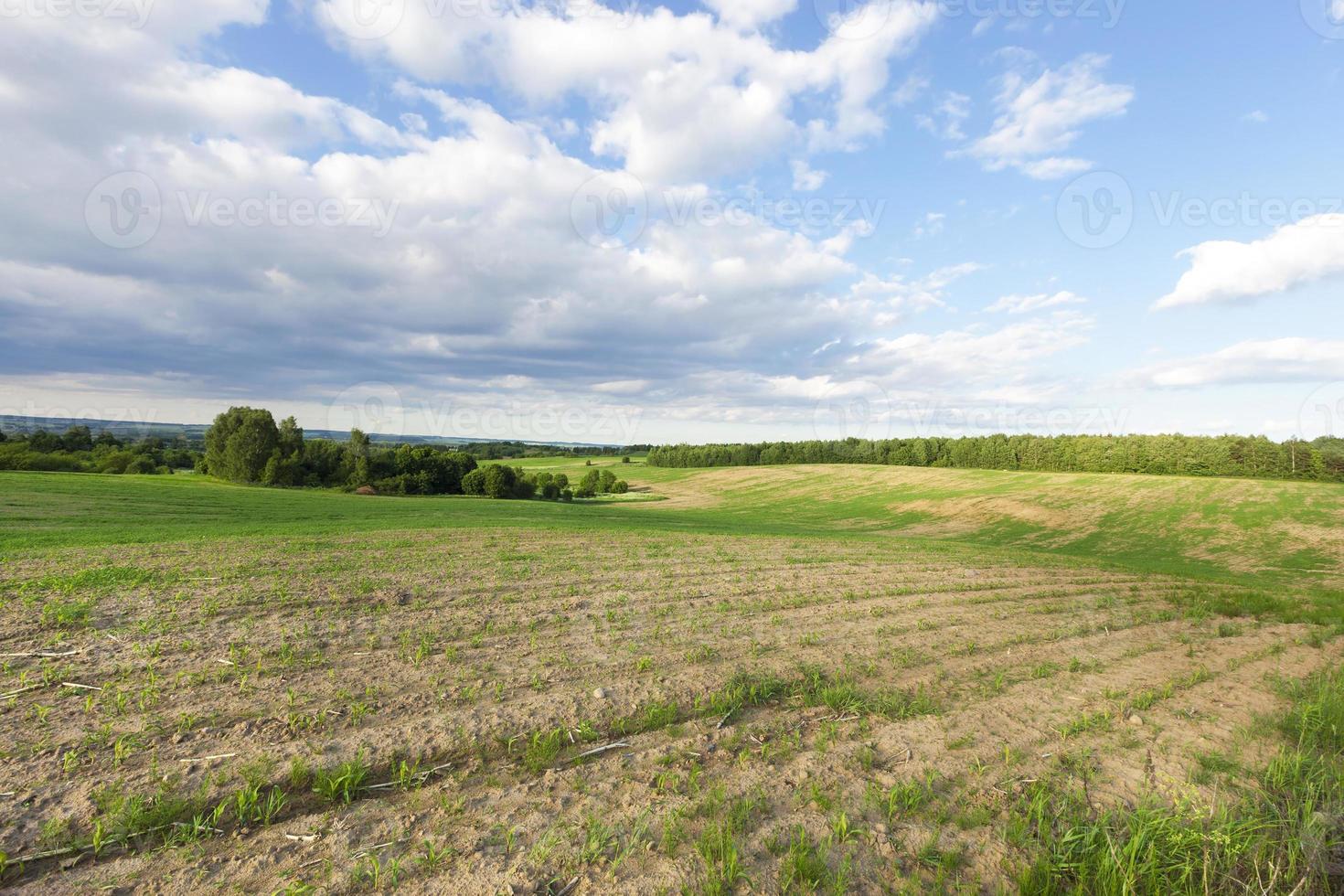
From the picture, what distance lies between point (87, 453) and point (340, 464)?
3334 centimetres

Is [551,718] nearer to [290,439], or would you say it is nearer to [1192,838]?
[1192,838]

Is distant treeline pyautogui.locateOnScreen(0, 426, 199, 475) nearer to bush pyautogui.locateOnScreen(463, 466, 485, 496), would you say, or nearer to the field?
bush pyautogui.locateOnScreen(463, 466, 485, 496)

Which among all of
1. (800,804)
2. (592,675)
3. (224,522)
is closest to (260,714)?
(592,675)

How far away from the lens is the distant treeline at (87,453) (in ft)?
189

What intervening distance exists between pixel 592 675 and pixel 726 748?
2442mm

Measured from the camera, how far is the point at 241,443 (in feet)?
201

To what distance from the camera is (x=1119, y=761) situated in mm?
5984

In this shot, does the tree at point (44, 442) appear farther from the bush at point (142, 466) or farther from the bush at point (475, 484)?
the bush at point (475, 484)

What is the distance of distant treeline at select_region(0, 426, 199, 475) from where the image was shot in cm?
5772

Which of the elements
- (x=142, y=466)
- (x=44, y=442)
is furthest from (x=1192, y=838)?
(x=44, y=442)

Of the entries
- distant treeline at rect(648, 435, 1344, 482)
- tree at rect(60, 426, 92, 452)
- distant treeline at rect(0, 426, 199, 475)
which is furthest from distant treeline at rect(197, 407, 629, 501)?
distant treeline at rect(648, 435, 1344, 482)

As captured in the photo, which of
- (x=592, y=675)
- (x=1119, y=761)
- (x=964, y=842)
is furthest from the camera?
(x=592, y=675)

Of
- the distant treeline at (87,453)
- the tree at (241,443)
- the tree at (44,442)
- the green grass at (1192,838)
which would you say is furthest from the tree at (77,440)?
the green grass at (1192,838)

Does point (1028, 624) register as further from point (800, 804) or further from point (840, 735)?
point (800, 804)
